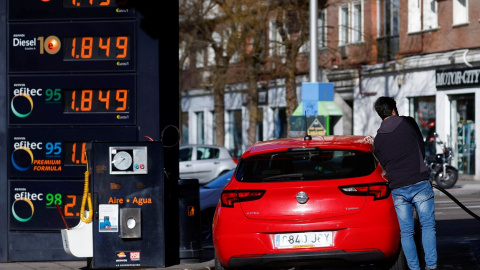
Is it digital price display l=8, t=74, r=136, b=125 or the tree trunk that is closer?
digital price display l=8, t=74, r=136, b=125

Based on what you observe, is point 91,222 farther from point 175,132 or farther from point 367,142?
point 367,142

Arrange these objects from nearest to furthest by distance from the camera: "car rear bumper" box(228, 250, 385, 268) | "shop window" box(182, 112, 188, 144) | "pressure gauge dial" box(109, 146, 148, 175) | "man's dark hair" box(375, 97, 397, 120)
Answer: "car rear bumper" box(228, 250, 385, 268), "man's dark hair" box(375, 97, 397, 120), "pressure gauge dial" box(109, 146, 148, 175), "shop window" box(182, 112, 188, 144)

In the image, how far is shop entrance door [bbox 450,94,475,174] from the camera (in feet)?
113

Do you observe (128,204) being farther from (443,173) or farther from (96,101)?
(443,173)

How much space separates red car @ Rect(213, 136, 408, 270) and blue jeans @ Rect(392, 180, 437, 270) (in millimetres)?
79

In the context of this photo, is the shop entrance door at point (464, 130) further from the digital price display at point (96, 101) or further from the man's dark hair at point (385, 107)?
the man's dark hair at point (385, 107)

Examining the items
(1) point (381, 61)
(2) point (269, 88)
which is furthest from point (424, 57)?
(2) point (269, 88)

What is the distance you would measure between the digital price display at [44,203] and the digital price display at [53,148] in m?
0.11

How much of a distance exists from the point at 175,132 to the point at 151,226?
4.22ft

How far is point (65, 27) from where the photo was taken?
1348cm

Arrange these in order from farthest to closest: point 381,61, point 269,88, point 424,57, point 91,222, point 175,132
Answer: point 269,88, point 381,61, point 424,57, point 175,132, point 91,222

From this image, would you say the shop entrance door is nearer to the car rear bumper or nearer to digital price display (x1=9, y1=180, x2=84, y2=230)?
digital price display (x1=9, y1=180, x2=84, y2=230)

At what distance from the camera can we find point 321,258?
10.1 metres

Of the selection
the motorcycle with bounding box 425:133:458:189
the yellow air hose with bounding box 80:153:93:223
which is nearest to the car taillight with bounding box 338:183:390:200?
the yellow air hose with bounding box 80:153:93:223
